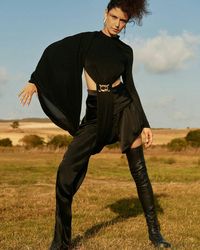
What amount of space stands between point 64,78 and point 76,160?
2.91 feet

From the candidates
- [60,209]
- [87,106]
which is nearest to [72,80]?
[87,106]

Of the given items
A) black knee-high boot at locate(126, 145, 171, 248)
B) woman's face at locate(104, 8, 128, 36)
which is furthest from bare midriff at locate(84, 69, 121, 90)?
black knee-high boot at locate(126, 145, 171, 248)

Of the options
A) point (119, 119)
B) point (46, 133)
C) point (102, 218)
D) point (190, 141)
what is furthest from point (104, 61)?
point (46, 133)

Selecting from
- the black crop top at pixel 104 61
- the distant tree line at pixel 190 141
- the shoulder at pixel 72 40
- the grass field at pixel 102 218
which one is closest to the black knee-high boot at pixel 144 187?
the grass field at pixel 102 218

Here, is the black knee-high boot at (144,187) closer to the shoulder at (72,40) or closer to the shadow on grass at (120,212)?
the shadow on grass at (120,212)

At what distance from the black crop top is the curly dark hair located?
1.18 ft

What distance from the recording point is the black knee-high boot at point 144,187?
6113mm

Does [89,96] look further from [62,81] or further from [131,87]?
[131,87]

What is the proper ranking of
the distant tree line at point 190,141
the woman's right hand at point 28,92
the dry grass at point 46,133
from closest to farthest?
the woman's right hand at point 28,92
the distant tree line at point 190,141
the dry grass at point 46,133

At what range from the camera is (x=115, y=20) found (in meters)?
5.99

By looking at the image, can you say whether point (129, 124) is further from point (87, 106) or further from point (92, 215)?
point (92, 215)

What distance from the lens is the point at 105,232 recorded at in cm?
751

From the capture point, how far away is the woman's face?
596 cm

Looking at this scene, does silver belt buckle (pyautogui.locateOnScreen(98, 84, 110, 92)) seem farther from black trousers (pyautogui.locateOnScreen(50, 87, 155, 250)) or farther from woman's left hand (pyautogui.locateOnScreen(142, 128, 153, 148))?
woman's left hand (pyautogui.locateOnScreen(142, 128, 153, 148))
